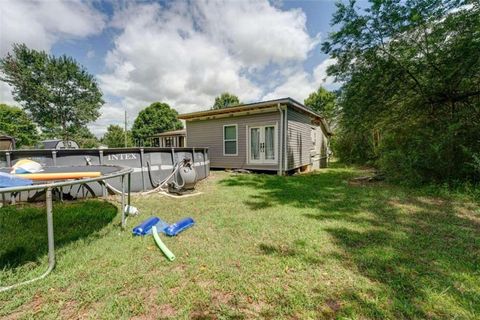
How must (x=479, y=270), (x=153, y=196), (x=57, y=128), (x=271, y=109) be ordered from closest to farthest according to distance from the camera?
1. (x=479, y=270)
2. (x=153, y=196)
3. (x=271, y=109)
4. (x=57, y=128)

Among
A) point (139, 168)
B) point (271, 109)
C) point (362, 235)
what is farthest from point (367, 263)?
point (271, 109)

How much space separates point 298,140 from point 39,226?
9656 millimetres

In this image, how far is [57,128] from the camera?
25312mm

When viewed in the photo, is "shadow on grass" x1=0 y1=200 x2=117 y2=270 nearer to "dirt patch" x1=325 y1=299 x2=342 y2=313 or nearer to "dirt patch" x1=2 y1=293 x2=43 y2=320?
"dirt patch" x1=2 y1=293 x2=43 y2=320

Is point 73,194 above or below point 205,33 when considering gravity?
below

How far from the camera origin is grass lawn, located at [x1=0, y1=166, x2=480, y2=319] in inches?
70.2

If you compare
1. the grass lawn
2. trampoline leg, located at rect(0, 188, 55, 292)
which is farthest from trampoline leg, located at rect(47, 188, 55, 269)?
the grass lawn

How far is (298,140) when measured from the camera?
34.6 ft

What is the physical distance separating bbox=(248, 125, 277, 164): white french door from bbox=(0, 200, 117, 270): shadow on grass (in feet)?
21.3

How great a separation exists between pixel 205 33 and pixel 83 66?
2498 cm

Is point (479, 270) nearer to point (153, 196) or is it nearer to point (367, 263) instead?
point (367, 263)

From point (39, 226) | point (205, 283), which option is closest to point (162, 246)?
point (205, 283)

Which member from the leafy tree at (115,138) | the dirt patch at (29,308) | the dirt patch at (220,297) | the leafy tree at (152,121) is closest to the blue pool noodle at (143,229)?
the dirt patch at (29,308)

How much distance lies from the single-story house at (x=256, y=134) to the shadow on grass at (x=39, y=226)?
639cm
